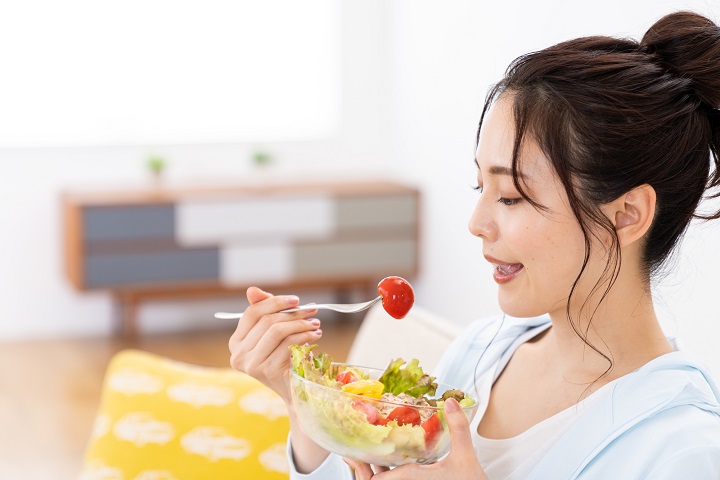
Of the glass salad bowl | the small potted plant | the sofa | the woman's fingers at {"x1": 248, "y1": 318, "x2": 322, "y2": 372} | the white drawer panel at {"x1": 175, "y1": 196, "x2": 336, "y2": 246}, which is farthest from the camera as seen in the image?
the small potted plant

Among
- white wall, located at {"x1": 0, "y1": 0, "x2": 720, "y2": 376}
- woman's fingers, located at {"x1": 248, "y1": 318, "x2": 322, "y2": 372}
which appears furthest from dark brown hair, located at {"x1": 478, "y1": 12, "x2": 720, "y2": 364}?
white wall, located at {"x1": 0, "y1": 0, "x2": 720, "y2": 376}

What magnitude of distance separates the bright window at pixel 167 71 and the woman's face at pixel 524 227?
13.0 ft

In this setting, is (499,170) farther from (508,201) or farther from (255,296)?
(255,296)

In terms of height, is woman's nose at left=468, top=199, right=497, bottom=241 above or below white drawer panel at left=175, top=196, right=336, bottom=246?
above

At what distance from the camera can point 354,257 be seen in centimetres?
516

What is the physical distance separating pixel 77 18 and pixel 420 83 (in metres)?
1.71

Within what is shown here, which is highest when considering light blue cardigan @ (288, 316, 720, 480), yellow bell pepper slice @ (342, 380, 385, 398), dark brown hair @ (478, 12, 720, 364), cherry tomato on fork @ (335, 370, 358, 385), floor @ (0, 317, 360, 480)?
dark brown hair @ (478, 12, 720, 364)

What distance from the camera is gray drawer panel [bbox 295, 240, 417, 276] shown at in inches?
201

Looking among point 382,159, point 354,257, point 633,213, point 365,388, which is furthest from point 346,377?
point 382,159

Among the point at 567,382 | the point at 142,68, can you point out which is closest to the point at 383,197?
the point at 142,68

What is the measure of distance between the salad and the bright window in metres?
4.00

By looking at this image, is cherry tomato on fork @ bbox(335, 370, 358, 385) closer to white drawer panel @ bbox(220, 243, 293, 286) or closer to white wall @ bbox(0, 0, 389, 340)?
white drawer panel @ bbox(220, 243, 293, 286)

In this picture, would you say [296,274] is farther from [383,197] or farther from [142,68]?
[142,68]

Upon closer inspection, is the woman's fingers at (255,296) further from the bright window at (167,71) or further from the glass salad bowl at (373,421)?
the bright window at (167,71)
